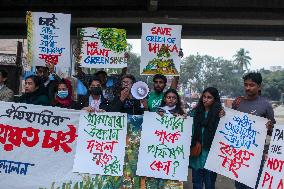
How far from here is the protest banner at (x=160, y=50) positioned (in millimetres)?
6453

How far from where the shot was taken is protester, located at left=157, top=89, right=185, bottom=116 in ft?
16.1

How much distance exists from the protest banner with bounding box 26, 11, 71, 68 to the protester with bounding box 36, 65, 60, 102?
149mm

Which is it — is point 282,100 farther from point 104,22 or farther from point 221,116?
point 221,116

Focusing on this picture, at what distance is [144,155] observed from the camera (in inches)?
194

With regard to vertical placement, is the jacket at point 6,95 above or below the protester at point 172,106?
above

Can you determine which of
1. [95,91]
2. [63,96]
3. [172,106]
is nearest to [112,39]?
[95,91]

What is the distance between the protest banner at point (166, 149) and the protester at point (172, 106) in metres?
0.06

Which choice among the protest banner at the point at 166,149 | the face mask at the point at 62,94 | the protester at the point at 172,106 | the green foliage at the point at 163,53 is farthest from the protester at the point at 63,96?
the green foliage at the point at 163,53

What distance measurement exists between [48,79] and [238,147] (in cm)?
299

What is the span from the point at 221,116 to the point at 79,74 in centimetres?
281

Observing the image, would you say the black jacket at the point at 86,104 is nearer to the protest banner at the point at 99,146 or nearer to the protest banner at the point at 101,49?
the protest banner at the point at 99,146

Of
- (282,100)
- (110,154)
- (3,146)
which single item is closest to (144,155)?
(110,154)

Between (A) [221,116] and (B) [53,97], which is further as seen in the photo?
(B) [53,97]

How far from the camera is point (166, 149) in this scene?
16.1 ft
